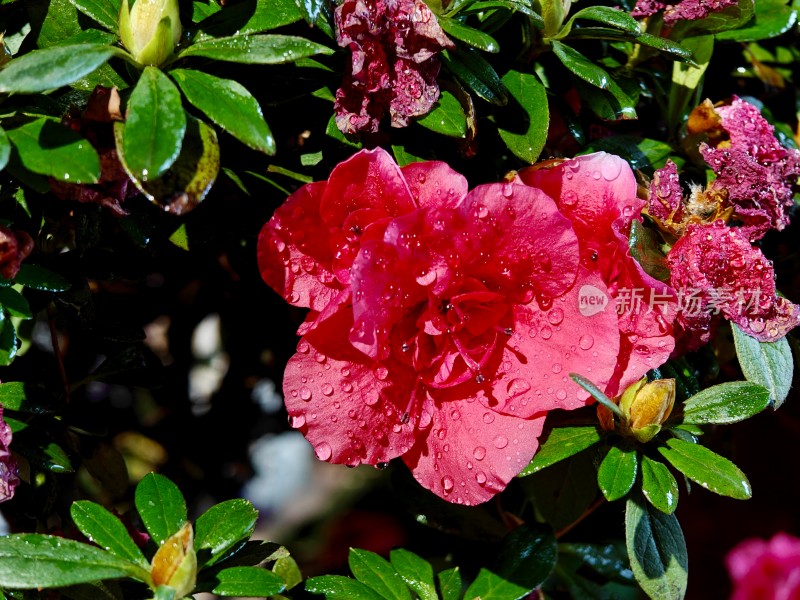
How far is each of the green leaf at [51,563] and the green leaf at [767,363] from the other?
77cm

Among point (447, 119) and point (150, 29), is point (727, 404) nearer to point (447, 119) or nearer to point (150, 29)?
point (447, 119)

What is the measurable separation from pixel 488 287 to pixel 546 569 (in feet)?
1.49

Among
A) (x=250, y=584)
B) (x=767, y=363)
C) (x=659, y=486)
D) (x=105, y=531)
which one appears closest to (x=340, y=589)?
(x=250, y=584)

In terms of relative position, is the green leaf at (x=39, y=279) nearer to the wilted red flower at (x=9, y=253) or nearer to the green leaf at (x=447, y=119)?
the wilted red flower at (x=9, y=253)

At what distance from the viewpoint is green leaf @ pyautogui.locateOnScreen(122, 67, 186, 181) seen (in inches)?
31.2

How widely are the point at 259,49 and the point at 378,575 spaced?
66 cm

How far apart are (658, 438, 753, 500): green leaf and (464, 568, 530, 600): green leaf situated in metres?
0.30

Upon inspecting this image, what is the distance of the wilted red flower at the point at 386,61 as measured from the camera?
94cm

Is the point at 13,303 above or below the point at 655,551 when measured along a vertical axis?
above

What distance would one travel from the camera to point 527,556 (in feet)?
4.09

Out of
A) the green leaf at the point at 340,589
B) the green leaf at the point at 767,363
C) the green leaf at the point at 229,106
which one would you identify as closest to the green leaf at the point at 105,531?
the green leaf at the point at 340,589

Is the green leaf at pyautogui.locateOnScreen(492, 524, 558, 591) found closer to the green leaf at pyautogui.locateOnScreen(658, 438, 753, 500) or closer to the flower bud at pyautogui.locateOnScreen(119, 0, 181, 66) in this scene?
the green leaf at pyautogui.locateOnScreen(658, 438, 753, 500)

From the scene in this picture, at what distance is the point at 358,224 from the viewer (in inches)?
37.8

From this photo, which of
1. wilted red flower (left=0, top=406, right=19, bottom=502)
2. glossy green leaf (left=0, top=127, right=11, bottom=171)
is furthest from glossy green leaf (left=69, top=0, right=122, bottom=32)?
wilted red flower (left=0, top=406, right=19, bottom=502)
